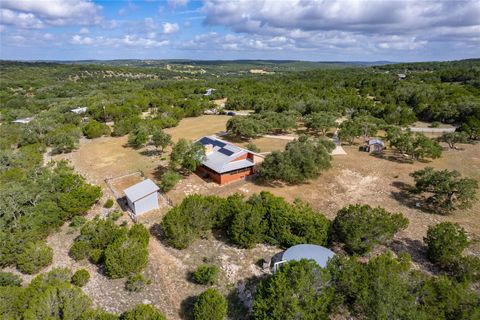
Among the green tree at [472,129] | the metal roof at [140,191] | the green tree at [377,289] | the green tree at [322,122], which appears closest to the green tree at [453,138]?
the green tree at [472,129]

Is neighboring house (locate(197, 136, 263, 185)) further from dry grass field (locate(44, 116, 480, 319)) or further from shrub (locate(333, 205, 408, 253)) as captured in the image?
shrub (locate(333, 205, 408, 253))

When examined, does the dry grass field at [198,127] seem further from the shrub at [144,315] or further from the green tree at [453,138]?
the shrub at [144,315]

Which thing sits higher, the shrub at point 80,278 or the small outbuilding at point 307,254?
the small outbuilding at point 307,254

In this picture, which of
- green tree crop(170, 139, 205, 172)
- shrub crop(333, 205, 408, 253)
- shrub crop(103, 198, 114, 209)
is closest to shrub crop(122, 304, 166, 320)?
shrub crop(333, 205, 408, 253)

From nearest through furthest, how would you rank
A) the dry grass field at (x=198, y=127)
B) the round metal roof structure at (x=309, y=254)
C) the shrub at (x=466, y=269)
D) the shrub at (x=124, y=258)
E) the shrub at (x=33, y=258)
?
the shrub at (x=466, y=269), the round metal roof structure at (x=309, y=254), the shrub at (x=124, y=258), the shrub at (x=33, y=258), the dry grass field at (x=198, y=127)

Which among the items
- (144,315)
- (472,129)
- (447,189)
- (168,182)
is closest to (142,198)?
(168,182)

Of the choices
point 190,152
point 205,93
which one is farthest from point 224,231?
point 205,93

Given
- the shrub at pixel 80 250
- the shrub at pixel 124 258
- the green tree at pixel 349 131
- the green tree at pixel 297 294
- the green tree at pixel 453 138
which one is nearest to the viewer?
the green tree at pixel 297 294

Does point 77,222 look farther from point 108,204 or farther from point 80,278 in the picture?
point 80,278
